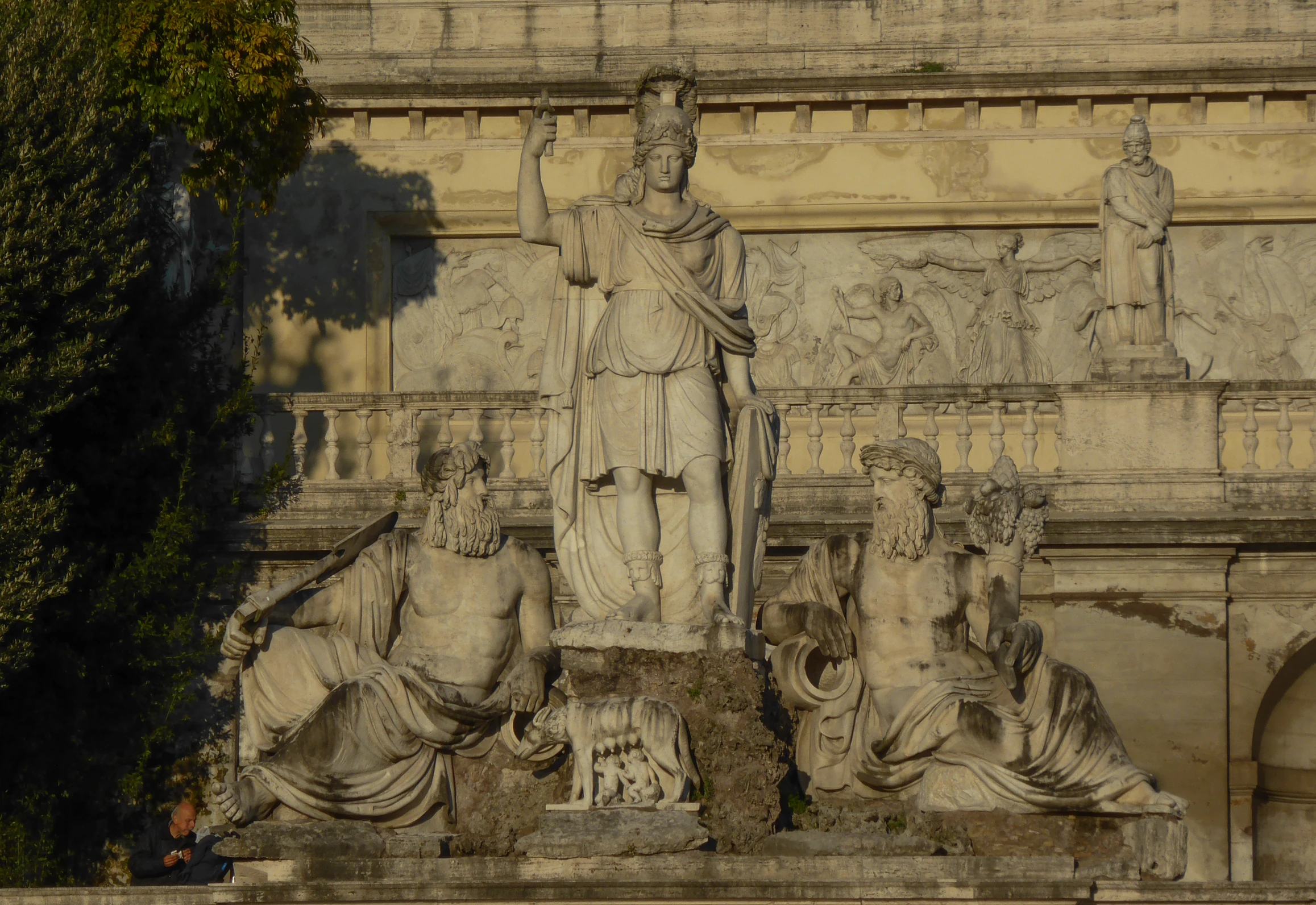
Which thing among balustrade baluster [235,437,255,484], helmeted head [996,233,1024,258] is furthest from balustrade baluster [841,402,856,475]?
helmeted head [996,233,1024,258]

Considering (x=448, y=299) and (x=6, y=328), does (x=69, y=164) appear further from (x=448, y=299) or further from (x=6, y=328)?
(x=448, y=299)

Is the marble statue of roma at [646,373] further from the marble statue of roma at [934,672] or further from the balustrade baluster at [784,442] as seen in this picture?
the balustrade baluster at [784,442]

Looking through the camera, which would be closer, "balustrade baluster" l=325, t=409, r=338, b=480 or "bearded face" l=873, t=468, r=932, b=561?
"bearded face" l=873, t=468, r=932, b=561

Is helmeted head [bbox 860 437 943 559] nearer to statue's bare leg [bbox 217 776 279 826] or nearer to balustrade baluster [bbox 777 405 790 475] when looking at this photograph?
statue's bare leg [bbox 217 776 279 826]

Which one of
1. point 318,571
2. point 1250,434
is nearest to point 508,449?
point 1250,434

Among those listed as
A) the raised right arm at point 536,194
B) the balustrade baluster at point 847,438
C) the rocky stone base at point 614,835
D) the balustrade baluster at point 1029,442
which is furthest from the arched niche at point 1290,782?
the rocky stone base at point 614,835

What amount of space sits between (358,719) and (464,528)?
3.58 feet

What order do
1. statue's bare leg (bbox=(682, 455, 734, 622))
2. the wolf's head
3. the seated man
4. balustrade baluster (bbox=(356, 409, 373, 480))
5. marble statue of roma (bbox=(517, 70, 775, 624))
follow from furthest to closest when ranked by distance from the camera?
balustrade baluster (bbox=(356, 409, 373, 480)), the seated man, marble statue of roma (bbox=(517, 70, 775, 624)), statue's bare leg (bbox=(682, 455, 734, 622)), the wolf's head

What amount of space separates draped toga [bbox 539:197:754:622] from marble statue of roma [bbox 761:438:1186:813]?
75cm

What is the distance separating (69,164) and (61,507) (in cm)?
214

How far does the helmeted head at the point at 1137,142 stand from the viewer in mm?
18375

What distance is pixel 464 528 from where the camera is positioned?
12.9 meters

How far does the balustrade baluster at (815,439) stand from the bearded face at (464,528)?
5.11 meters

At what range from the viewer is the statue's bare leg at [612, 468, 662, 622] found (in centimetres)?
1250
